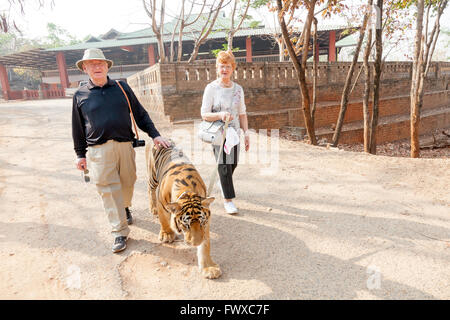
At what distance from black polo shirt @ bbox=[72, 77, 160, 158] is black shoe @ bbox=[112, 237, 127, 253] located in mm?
960

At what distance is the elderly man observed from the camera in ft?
9.75

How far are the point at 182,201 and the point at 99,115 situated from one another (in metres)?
1.31

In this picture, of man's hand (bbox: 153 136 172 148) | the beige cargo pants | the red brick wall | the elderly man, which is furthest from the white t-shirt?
the red brick wall

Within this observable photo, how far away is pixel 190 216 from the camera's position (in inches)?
90.2

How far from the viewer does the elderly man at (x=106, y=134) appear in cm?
297

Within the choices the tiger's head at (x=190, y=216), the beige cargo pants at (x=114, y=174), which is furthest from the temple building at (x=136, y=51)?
the tiger's head at (x=190, y=216)

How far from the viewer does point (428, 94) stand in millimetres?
19328

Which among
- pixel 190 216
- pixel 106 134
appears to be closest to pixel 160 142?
pixel 106 134

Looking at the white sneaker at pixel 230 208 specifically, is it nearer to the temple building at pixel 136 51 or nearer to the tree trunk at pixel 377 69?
the tree trunk at pixel 377 69

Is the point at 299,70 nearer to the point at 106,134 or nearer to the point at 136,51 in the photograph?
the point at 106,134

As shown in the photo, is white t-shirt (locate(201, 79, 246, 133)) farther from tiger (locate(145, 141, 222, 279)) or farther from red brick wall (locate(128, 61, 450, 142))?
red brick wall (locate(128, 61, 450, 142))

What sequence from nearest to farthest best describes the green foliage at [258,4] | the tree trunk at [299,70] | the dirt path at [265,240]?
the dirt path at [265,240] → the tree trunk at [299,70] → the green foliage at [258,4]
